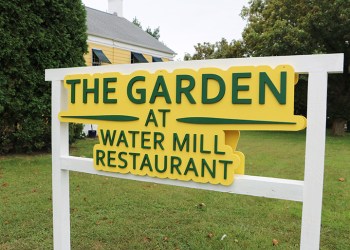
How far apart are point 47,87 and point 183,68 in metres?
6.98

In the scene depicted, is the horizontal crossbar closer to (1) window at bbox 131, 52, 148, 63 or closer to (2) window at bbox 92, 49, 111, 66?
(2) window at bbox 92, 49, 111, 66

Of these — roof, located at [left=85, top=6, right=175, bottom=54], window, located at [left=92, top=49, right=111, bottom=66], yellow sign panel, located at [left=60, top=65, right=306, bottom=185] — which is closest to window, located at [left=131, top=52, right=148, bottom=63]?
roof, located at [left=85, top=6, right=175, bottom=54]

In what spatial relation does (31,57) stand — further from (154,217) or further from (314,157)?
(314,157)

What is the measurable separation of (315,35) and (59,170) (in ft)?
51.3

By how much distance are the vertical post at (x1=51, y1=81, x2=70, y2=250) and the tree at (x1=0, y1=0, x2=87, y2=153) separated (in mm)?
5378

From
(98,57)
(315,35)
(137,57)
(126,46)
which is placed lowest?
(98,57)

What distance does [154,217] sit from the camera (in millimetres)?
4262

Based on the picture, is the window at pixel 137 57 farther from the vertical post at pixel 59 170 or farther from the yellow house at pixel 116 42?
the vertical post at pixel 59 170

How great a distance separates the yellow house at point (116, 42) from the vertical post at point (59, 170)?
12.8 m

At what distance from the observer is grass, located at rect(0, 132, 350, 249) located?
3.56 metres

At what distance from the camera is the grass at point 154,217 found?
3559 mm

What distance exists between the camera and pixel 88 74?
2.71 meters

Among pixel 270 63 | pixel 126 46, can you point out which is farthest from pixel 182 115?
pixel 126 46

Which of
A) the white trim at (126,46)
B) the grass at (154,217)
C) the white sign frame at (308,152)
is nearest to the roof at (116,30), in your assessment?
the white trim at (126,46)
